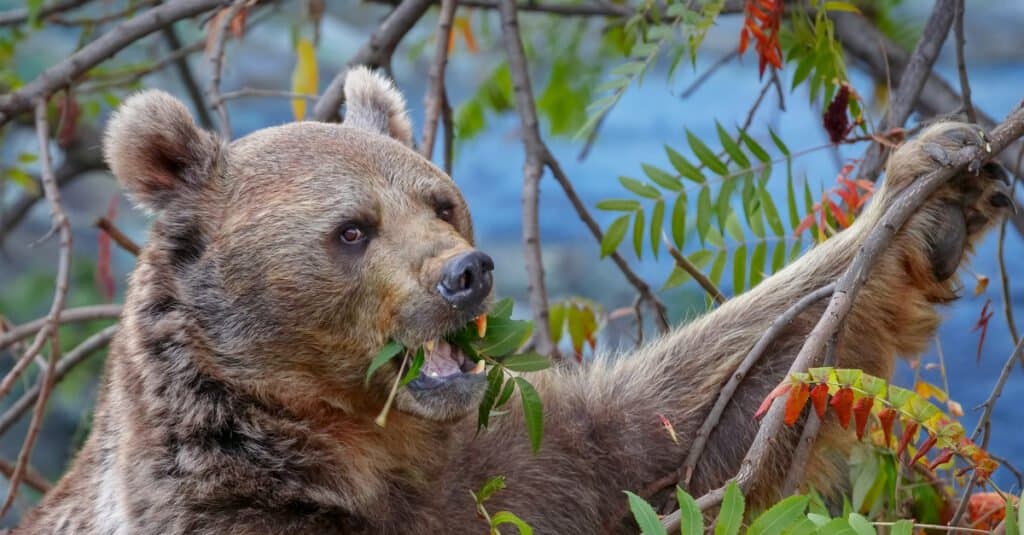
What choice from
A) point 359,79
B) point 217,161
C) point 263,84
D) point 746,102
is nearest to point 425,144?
point 359,79

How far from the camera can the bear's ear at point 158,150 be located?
12.2 feet

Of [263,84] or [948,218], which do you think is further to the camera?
[263,84]

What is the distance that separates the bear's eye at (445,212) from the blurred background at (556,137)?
112 cm

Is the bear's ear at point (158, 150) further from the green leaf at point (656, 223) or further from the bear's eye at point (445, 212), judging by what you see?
the green leaf at point (656, 223)

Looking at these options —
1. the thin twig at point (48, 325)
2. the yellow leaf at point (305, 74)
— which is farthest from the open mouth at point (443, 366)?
the yellow leaf at point (305, 74)

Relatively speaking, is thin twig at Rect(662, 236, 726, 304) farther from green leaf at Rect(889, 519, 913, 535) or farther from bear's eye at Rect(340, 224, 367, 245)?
green leaf at Rect(889, 519, 913, 535)

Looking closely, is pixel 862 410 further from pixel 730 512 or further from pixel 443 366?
pixel 443 366

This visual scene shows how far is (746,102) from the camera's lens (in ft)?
31.4

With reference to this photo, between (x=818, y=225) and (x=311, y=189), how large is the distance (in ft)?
5.36

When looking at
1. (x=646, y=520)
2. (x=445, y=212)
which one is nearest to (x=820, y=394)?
(x=646, y=520)

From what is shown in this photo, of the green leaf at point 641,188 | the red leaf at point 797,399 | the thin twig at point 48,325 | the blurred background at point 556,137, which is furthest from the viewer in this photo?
the blurred background at point 556,137

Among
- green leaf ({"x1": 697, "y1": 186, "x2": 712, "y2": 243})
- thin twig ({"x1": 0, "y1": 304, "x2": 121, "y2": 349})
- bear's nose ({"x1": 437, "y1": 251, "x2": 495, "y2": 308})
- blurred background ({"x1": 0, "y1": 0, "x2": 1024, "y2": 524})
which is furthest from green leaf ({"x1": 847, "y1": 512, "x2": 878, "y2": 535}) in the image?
thin twig ({"x1": 0, "y1": 304, "x2": 121, "y2": 349})

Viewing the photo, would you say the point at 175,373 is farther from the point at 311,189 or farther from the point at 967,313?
the point at 967,313

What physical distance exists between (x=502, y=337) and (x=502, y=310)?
0.10 metres
